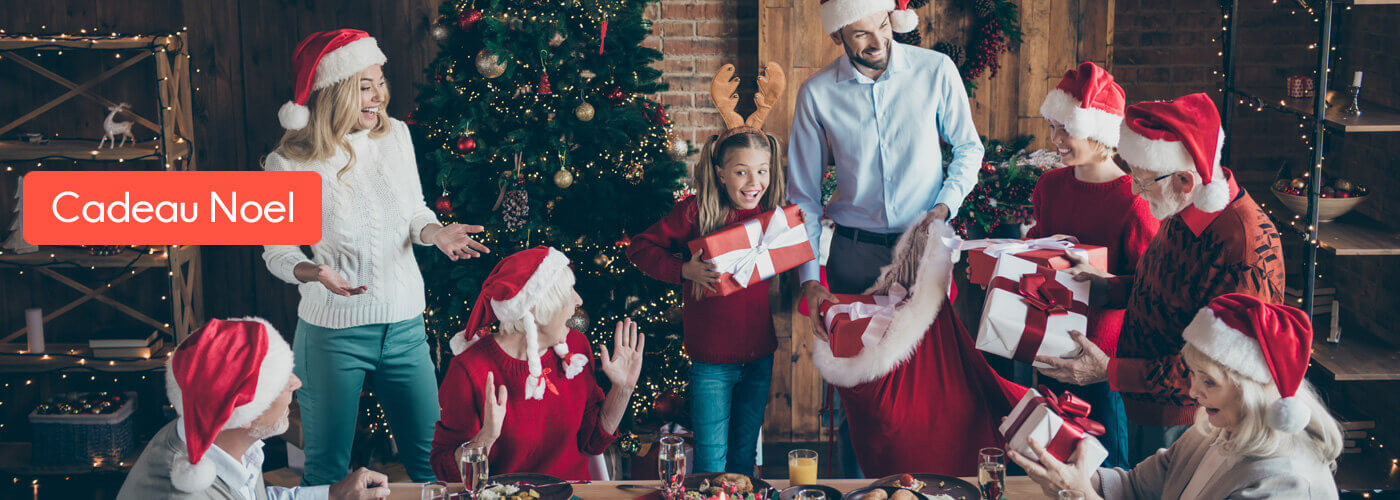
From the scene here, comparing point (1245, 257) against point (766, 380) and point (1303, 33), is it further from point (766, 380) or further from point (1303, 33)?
point (1303, 33)

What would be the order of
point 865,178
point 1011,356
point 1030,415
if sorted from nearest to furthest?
point 1030,415
point 1011,356
point 865,178

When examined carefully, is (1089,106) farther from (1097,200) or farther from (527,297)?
(527,297)

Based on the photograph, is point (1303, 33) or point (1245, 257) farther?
point (1303, 33)

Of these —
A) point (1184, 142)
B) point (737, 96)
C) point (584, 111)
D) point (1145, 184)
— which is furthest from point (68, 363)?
point (1184, 142)

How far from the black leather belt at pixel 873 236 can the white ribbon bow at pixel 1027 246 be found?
42 centimetres

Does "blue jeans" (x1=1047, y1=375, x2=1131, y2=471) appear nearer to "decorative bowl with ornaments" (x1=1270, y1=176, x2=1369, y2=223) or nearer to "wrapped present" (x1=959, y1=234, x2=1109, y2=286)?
"wrapped present" (x1=959, y1=234, x2=1109, y2=286)

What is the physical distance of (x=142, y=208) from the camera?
4316mm

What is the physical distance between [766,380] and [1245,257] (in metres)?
1.48

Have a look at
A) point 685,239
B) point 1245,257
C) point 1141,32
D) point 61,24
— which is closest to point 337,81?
point 685,239

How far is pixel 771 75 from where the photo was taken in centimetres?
397

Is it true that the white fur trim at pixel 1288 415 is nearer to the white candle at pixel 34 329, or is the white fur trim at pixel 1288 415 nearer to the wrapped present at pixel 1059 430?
the wrapped present at pixel 1059 430

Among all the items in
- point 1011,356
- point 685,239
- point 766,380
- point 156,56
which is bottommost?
point 766,380

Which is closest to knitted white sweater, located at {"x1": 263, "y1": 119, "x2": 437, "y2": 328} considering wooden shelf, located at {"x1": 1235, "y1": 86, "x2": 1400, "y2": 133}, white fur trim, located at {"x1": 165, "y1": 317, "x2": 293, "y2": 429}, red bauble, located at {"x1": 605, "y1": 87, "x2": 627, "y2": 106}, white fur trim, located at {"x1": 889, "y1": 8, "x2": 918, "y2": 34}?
red bauble, located at {"x1": 605, "y1": 87, "x2": 627, "y2": 106}

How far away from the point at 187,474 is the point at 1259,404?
1951 millimetres
